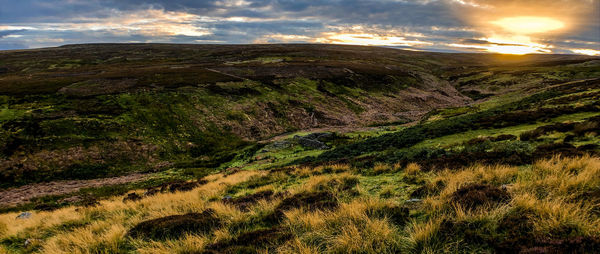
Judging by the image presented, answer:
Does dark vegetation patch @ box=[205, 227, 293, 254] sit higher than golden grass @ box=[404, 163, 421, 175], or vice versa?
dark vegetation patch @ box=[205, 227, 293, 254]

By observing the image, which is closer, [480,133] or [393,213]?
[393,213]

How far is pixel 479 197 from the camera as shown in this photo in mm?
6488

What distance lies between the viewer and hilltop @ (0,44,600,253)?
228 inches

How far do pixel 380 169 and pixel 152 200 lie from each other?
10.5m

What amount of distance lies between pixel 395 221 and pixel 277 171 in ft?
37.1

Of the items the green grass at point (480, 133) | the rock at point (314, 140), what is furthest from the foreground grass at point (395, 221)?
the rock at point (314, 140)

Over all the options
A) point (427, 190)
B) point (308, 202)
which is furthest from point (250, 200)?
point (427, 190)

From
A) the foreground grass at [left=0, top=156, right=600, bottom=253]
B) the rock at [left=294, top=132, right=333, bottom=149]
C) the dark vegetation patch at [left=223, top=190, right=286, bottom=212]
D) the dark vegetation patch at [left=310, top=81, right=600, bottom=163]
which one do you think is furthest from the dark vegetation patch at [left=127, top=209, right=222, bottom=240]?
the rock at [left=294, top=132, right=333, bottom=149]

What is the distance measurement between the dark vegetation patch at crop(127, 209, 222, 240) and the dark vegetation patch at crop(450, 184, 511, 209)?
628cm

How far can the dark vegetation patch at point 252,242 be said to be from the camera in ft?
19.9

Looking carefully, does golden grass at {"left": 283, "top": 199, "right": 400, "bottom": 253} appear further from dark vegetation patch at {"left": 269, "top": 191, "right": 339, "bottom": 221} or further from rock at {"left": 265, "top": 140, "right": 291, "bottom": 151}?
rock at {"left": 265, "top": 140, "right": 291, "bottom": 151}

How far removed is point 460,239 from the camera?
517cm

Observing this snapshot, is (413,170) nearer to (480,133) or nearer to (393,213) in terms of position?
(393,213)

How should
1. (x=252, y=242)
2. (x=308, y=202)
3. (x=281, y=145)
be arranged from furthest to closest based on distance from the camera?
(x=281, y=145) → (x=308, y=202) → (x=252, y=242)
